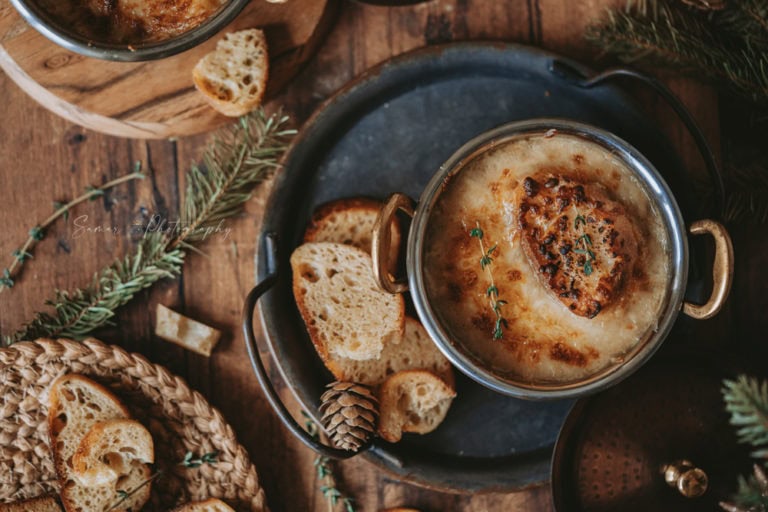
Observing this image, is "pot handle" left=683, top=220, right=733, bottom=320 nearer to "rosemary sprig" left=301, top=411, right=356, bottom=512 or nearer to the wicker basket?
"rosemary sprig" left=301, top=411, right=356, bottom=512

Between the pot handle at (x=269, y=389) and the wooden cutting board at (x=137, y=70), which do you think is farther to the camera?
the wooden cutting board at (x=137, y=70)

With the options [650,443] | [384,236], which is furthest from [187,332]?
[650,443]

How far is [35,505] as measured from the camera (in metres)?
1.79

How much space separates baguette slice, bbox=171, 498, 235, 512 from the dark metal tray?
33 centimetres

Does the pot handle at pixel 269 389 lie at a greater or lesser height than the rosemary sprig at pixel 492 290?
lesser

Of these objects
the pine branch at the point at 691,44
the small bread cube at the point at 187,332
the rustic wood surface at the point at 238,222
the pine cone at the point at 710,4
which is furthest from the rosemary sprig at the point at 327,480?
the pine cone at the point at 710,4

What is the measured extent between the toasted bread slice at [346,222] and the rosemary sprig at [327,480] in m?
0.48

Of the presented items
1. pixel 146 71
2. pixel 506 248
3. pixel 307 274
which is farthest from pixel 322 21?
pixel 506 248

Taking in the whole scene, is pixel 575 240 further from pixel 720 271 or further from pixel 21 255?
pixel 21 255

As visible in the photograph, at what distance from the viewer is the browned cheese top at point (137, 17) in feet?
5.57

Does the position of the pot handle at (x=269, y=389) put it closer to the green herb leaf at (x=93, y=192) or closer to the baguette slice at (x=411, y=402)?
the baguette slice at (x=411, y=402)

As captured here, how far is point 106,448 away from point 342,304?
2.27 ft

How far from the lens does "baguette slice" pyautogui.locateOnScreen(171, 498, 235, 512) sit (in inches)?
71.1

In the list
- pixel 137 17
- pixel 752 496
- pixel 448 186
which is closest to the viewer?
pixel 752 496
